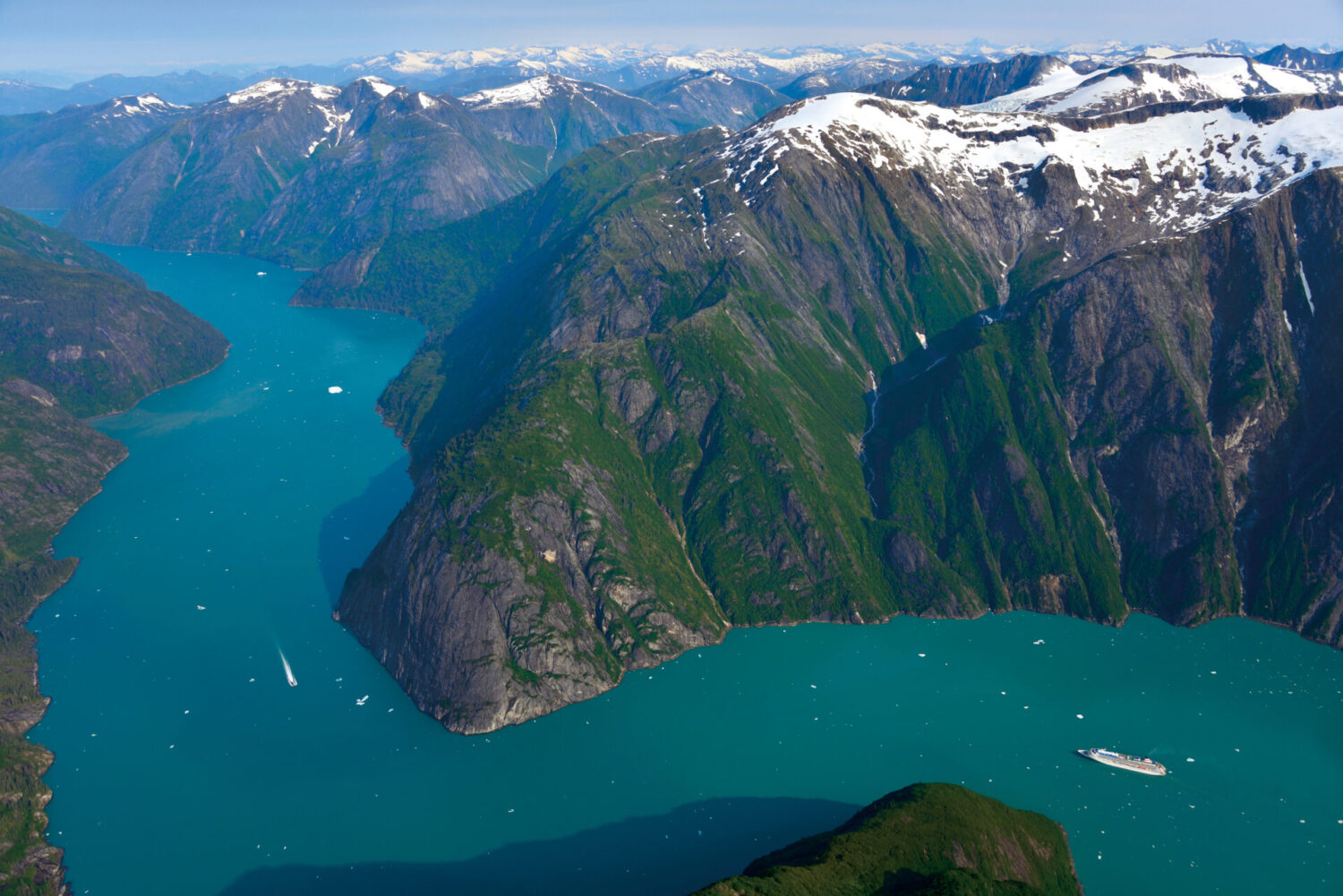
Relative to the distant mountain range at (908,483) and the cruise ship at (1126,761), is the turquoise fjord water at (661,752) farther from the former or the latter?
→ the distant mountain range at (908,483)

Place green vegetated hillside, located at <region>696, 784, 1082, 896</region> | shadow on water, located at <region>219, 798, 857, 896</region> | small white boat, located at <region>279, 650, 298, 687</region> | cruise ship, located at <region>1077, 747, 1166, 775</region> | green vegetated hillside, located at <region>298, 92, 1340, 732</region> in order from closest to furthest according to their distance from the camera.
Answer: green vegetated hillside, located at <region>696, 784, 1082, 896</region> → shadow on water, located at <region>219, 798, 857, 896</region> → cruise ship, located at <region>1077, 747, 1166, 775</region> → small white boat, located at <region>279, 650, 298, 687</region> → green vegetated hillside, located at <region>298, 92, 1340, 732</region>

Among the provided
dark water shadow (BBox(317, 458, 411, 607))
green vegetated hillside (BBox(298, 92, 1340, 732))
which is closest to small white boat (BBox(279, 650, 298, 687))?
green vegetated hillside (BBox(298, 92, 1340, 732))

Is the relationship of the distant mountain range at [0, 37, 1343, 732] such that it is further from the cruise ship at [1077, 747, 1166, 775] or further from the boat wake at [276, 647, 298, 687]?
the cruise ship at [1077, 747, 1166, 775]

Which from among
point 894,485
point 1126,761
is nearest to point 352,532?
point 894,485

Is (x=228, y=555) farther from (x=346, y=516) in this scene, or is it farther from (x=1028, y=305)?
(x=1028, y=305)

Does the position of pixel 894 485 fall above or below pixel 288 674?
above

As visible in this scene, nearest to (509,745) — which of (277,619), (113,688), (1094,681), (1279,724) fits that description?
(277,619)

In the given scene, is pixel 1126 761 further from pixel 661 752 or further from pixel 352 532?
pixel 352 532
